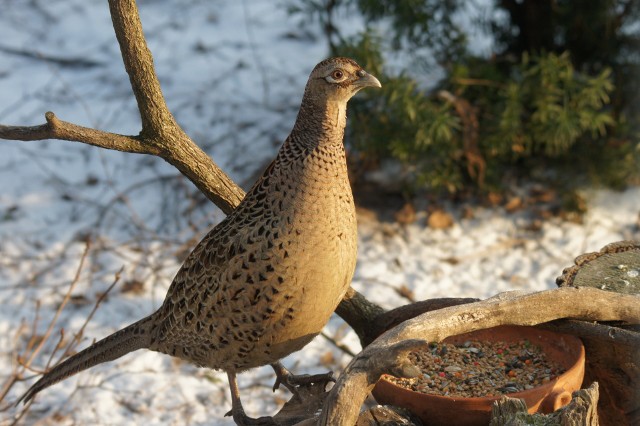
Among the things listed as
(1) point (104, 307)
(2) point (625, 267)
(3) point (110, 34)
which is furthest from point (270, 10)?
(2) point (625, 267)

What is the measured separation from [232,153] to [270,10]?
233 cm

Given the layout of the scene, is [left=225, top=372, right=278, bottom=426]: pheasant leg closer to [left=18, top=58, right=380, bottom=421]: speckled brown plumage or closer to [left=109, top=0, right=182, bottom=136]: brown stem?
[left=18, top=58, right=380, bottom=421]: speckled brown plumage

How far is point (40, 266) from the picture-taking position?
17.4 feet

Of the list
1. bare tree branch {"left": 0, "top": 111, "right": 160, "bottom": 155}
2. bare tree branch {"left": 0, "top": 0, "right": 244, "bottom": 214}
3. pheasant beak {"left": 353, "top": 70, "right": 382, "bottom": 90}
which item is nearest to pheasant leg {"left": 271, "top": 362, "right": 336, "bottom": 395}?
bare tree branch {"left": 0, "top": 0, "right": 244, "bottom": 214}

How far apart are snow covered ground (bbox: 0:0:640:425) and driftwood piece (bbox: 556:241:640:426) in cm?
176

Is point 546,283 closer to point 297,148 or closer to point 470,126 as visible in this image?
point 470,126

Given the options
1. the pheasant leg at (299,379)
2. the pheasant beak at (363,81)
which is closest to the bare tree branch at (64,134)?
the pheasant beak at (363,81)

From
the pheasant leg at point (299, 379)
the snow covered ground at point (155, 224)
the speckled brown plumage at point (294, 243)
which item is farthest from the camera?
the snow covered ground at point (155, 224)

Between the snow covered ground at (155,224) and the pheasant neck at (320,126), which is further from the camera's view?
the snow covered ground at (155,224)

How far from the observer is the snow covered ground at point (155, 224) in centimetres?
454

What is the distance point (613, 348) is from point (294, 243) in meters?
1.25

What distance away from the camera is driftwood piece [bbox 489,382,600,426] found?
7.72ft

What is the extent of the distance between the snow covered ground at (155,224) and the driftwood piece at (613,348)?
1.76m

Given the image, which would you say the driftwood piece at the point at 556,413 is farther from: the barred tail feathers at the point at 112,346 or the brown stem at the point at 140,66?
the brown stem at the point at 140,66
